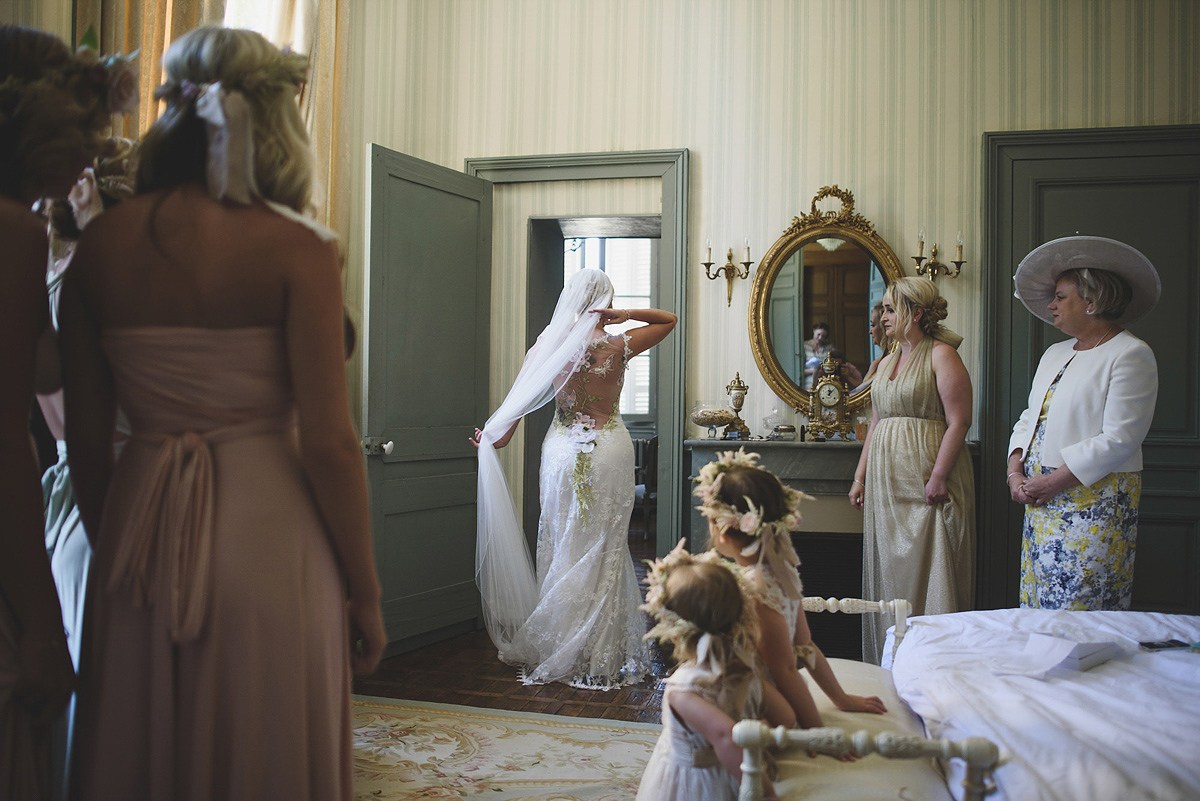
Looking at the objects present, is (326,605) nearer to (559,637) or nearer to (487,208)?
(559,637)

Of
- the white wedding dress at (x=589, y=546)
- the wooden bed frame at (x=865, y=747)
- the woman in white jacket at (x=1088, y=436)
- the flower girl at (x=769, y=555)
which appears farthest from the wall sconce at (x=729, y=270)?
the wooden bed frame at (x=865, y=747)

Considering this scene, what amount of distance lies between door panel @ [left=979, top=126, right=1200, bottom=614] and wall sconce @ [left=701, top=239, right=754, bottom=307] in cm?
119

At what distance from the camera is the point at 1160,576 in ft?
13.5

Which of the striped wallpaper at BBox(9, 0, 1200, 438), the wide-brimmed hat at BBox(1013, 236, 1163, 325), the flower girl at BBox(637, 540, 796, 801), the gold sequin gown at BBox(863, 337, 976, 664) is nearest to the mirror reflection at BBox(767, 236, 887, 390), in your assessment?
the striped wallpaper at BBox(9, 0, 1200, 438)

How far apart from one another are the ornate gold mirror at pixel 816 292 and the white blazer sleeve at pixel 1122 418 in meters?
1.71

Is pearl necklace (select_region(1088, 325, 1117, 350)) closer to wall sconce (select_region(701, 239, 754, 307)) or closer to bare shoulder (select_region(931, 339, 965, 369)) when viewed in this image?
bare shoulder (select_region(931, 339, 965, 369))

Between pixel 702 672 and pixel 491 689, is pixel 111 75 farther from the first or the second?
pixel 491 689

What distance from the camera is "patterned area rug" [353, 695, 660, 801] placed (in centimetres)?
262

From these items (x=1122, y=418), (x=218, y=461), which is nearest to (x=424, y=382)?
(x=1122, y=418)

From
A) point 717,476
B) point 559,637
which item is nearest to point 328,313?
point 717,476

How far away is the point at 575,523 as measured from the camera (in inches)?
153

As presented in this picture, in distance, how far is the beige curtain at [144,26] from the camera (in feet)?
8.70

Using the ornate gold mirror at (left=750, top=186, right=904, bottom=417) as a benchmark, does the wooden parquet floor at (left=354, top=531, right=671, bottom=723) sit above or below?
below

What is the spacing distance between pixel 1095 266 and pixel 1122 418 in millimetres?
572
